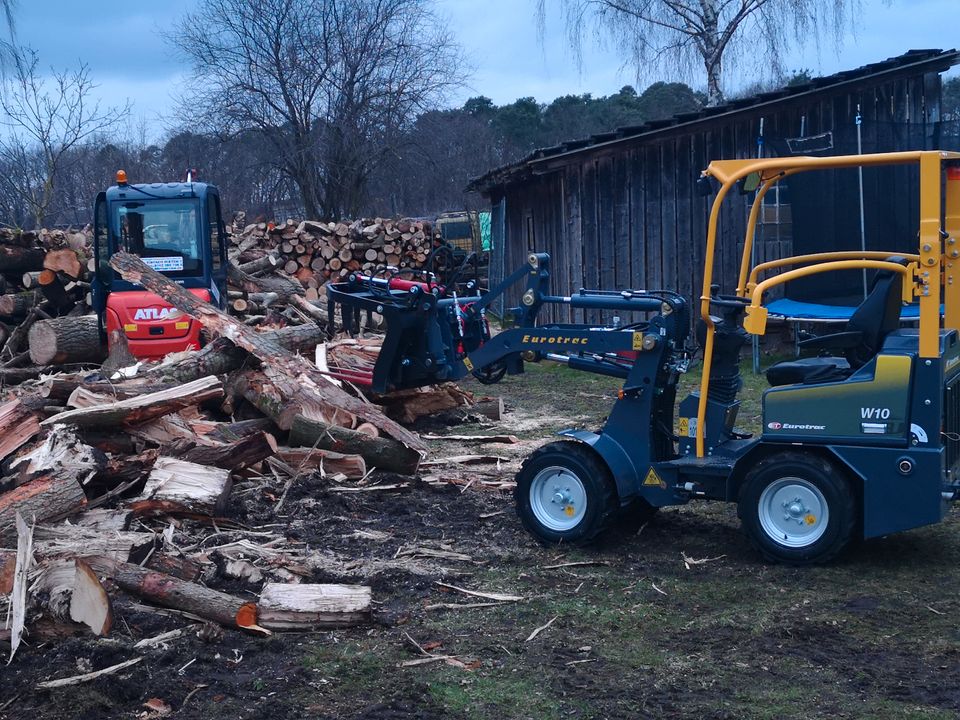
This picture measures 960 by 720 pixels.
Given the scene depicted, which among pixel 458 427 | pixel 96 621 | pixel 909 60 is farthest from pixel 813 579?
pixel 909 60

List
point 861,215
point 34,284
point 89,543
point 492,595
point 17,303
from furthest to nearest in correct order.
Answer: point 34,284
point 17,303
point 861,215
point 89,543
point 492,595

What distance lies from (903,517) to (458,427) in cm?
619

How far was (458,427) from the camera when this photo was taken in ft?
36.9

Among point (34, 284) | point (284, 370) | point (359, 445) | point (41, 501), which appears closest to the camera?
point (41, 501)

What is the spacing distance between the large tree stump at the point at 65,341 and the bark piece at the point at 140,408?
5166 millimetres

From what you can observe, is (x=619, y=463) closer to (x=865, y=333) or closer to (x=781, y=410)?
(x=781, y=410)

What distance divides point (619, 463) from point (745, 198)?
387 inches

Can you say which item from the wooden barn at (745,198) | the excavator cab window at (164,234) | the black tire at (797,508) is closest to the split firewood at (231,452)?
the black tire at (797,508)

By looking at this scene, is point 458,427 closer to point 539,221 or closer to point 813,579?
point 813,579

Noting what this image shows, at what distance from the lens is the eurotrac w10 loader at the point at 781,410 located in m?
5.62

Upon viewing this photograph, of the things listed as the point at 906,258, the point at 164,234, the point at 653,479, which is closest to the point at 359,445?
the point at 653,479

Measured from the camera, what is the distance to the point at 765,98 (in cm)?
1449

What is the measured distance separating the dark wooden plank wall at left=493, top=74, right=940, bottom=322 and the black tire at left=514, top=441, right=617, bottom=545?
896 cm

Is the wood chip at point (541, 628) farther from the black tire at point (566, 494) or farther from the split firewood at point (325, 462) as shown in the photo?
the split firewood at point (325, 462)
